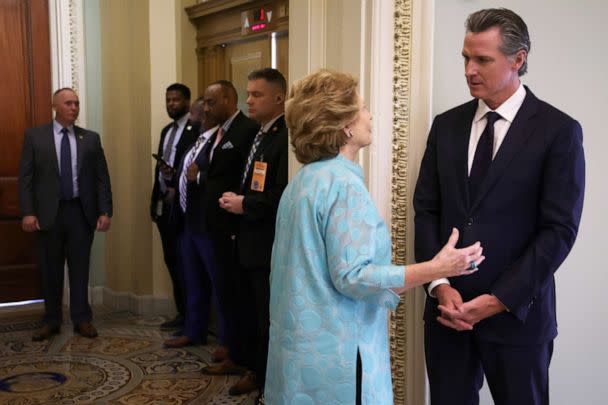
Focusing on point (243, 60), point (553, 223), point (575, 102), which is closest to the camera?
point (553, 223)

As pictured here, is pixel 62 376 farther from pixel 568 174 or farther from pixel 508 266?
pixel 568 174

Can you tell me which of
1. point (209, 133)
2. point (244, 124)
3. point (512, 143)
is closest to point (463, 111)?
point (512, 143)

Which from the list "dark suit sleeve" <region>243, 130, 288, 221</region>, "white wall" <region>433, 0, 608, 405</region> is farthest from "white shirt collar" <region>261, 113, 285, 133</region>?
"white wall" <region>433, 0, 608, 405</region>

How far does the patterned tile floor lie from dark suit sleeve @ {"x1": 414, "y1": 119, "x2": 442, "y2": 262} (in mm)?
1705

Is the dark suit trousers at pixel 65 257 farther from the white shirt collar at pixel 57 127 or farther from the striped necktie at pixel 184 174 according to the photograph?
the striped necktie at pixel 184 174

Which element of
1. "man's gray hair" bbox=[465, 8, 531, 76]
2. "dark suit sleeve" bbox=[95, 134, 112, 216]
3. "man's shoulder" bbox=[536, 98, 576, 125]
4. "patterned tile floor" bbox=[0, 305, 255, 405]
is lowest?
"patterned tile floor" bbox=[0, 305, 255, 405]

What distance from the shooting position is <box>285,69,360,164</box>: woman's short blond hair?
1643mm

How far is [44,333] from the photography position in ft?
14.8

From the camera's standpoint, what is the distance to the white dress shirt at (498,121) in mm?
1932

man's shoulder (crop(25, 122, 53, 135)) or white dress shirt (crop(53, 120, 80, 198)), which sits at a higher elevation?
man's shoulder (crop(25, 122, 53, 135))

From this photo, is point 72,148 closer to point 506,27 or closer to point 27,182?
point 27,182

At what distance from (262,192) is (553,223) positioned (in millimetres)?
1511

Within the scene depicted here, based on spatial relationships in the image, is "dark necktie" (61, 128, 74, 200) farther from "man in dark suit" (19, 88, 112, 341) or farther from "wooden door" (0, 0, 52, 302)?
"wooden door" (0, 0, 52, 302)

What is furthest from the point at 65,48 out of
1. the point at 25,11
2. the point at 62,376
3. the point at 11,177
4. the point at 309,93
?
the point at 309,93
